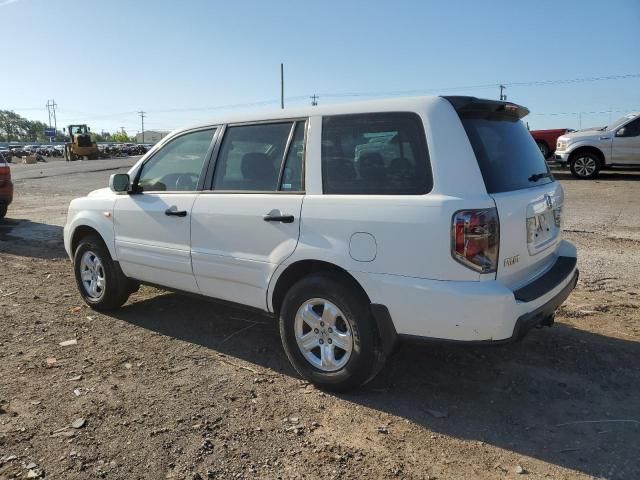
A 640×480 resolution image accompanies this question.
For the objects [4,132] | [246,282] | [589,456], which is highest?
[4,132]

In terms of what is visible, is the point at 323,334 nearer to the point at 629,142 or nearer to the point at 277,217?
the point at 277,217

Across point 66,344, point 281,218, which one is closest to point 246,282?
point 281,218

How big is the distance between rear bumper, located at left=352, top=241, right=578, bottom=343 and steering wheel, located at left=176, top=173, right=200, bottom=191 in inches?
69.2

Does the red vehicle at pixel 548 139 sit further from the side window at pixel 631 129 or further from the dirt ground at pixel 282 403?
the dirt ground at pixel 282 403

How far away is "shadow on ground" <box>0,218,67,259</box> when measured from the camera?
332 inches

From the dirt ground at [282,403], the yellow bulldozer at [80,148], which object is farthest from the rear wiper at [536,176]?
the yellow bulldozer at [80,148]

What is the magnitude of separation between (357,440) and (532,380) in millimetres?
1430

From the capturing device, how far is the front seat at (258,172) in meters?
3.84

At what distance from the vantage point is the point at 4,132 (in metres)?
156

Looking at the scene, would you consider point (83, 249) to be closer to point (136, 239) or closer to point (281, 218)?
point (136, 239)

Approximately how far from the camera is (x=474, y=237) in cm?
294

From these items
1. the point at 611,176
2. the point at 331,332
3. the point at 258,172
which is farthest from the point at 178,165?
the point at 611,176

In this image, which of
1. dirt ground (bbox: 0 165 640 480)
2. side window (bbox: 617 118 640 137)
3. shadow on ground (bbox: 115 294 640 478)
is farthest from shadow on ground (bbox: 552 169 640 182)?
shadow on ground (bbox: 115 294 640 478)

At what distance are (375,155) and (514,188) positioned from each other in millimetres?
868
